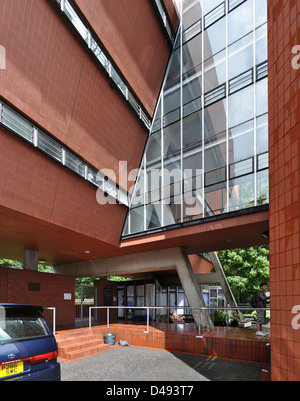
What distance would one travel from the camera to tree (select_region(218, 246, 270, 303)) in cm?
2125

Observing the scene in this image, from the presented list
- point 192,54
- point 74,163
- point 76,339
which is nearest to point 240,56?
point 192,54

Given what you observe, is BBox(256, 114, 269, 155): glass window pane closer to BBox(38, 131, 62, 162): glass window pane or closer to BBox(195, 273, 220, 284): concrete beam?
BBox(38, 131, 62, 162): glass window pane

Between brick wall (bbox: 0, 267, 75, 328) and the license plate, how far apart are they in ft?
29.1

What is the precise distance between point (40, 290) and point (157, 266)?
18.2 ft

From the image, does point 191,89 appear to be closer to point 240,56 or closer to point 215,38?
point 215,38

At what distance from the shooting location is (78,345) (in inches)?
398

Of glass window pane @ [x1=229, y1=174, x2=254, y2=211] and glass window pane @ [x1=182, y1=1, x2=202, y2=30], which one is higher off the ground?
glass window pane @ [x1=182, y1=1, x2=202, y2=30]

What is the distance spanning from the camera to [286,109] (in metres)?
5.75

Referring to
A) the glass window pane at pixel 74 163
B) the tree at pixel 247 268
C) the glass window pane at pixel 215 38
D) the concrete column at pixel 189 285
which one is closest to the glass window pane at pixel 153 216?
the concrete column at pixel 189 285

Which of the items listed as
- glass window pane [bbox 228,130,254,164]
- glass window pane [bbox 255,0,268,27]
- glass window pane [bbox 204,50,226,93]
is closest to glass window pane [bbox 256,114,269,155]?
glass window pane [bbox 228,130,254,164]

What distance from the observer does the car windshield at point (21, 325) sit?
15.0 feet

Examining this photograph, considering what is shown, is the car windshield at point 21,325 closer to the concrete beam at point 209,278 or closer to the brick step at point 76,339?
the brick step at point 76,339

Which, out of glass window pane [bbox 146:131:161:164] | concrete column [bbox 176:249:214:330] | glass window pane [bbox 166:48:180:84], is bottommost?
concrete column [bbox 176:249:214:330]

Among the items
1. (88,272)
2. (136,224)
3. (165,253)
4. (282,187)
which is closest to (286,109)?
(282,187)
